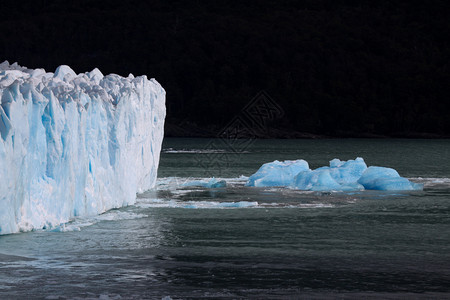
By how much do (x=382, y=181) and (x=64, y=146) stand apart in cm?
1598

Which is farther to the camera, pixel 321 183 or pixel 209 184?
pixel 209 184

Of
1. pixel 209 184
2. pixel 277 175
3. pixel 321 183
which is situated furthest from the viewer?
pixel 277 175

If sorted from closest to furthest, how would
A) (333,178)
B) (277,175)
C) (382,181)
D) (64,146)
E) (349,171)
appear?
1. (64,146)
2. (382,181)
3. (333,178)
4. (349,171)
5. (277,175)

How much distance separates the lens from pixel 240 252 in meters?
18.1

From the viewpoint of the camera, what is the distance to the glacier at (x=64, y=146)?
62.1 feet

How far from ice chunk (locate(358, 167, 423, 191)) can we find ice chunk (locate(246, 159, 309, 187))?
307 cm

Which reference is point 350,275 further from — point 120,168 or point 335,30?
point 335,30

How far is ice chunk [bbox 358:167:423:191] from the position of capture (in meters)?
32.9

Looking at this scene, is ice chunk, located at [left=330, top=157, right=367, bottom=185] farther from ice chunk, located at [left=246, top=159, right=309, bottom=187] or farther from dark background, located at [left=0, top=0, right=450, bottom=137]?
dark background, located at [left=0, top=0, right=450, bottom=137]

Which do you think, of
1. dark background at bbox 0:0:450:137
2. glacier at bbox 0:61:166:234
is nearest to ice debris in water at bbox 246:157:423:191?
glacier at bbox 0:61:166:234

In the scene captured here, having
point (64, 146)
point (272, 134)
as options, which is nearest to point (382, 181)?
point (64, 146)

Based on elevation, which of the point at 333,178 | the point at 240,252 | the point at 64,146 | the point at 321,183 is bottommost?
the point at 240,252

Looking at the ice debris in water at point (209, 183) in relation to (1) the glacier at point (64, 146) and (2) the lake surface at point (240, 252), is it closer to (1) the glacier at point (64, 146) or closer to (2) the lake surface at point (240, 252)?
(2) the lake surface at point (240, 252)

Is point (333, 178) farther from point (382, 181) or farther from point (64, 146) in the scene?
point (64, 146)
